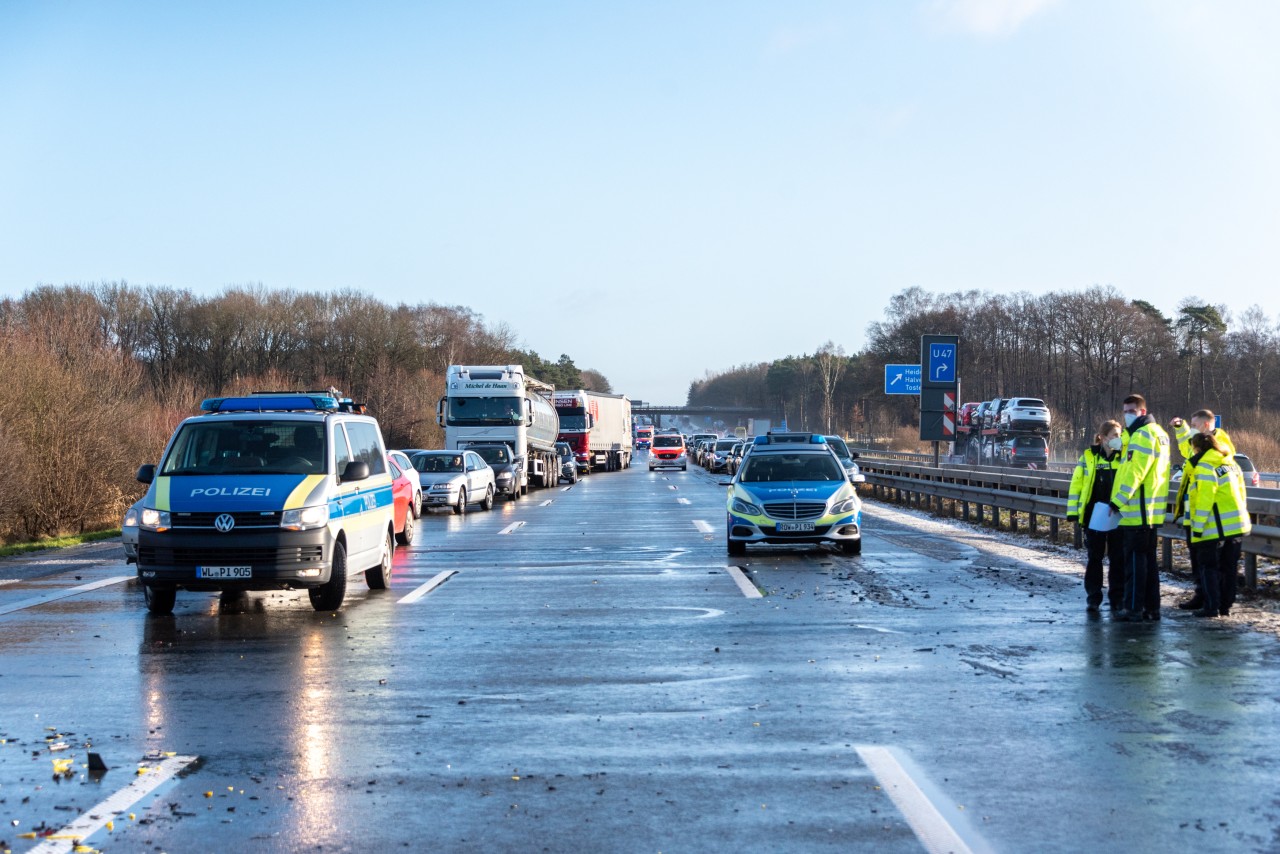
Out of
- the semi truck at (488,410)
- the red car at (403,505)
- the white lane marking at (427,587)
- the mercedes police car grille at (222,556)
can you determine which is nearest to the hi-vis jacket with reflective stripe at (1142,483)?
the white lane marking at (427,587)

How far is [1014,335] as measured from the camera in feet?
377

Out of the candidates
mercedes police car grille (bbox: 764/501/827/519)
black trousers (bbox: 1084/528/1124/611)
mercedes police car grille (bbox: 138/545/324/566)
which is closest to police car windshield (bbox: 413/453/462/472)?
mercedes police car grille (bbox: 764/501/827/519)

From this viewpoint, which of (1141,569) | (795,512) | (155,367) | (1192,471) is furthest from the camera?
(155,367)

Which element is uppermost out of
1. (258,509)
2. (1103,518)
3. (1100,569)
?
(258,509)

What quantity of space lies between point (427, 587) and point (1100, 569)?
7.11 metres

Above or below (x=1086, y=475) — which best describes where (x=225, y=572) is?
below

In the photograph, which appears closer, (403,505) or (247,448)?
(247,448)

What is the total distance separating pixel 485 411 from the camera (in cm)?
4519

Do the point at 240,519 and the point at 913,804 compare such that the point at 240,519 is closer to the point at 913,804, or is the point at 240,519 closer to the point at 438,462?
the point at 913,804

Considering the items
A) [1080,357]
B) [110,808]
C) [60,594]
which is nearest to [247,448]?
[60,594]

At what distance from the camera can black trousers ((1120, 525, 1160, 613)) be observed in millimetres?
11938

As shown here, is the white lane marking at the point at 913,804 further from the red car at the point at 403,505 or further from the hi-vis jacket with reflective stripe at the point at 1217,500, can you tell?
the red car at the point at 403,505

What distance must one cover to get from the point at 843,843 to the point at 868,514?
26397 millimetres

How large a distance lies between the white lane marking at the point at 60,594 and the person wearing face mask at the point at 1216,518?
1107 centimetres
